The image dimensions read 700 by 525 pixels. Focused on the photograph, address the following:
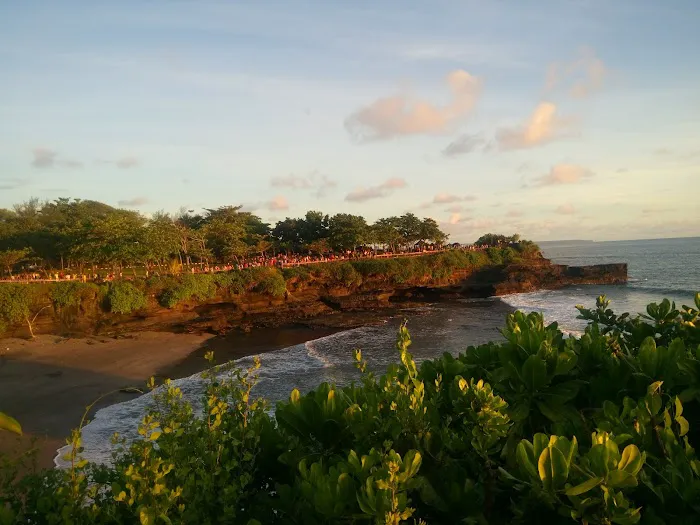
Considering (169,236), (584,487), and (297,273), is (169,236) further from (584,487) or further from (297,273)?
(584,487)

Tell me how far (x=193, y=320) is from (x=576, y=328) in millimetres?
24059

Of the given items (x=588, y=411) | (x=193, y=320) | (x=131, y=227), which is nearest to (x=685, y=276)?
(x=193, y=320)

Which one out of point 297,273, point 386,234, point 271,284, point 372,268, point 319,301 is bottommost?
point 319,301

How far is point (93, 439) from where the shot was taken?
11867 mm

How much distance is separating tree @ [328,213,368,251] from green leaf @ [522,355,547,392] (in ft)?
139

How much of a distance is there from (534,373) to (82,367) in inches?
809

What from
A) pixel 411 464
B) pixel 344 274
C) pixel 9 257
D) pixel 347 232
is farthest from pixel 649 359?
pixel 347 232

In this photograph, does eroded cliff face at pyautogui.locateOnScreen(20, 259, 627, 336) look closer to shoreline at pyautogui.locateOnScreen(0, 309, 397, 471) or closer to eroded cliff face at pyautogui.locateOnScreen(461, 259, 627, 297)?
eroded cliff face at pyautogui.locateOnScreen(461, 259, 627, 297)

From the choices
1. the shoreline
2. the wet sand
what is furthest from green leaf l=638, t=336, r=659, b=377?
the wet sand

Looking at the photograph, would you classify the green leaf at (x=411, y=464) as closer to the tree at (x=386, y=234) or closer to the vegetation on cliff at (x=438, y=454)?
the vegetation on cliff at (x=438, y=454)

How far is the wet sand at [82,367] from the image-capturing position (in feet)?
43.8

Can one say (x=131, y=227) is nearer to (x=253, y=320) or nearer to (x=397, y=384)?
(x=253, y=320)

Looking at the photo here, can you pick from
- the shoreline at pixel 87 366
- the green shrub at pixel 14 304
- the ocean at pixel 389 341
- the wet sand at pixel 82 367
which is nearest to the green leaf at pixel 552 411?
the shoreline at pixel 87 366

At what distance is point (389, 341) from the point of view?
24.8 m
